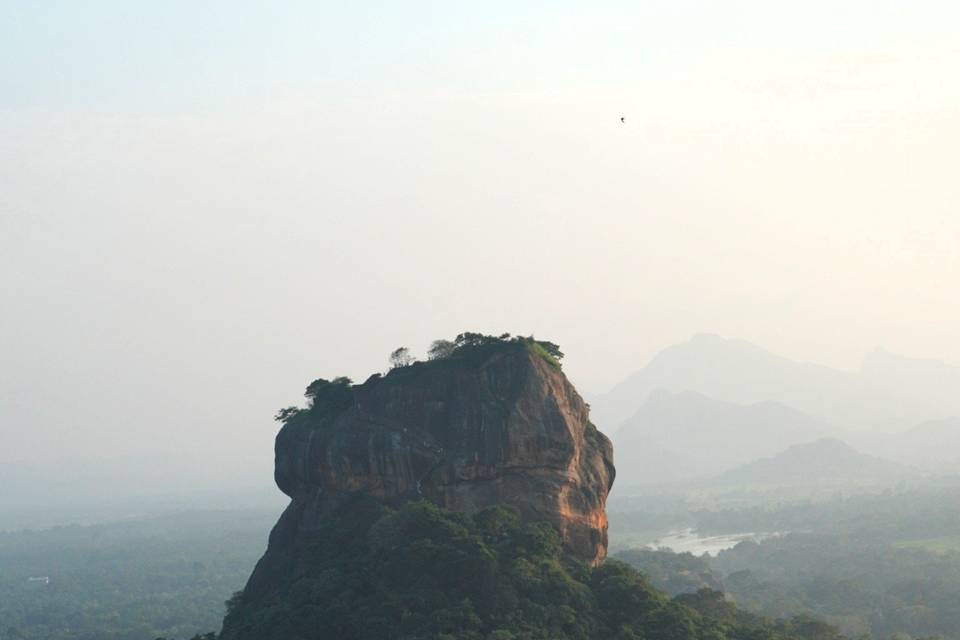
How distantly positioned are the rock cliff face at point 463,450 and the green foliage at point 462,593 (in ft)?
6.23

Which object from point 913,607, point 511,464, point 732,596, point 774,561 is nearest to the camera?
point 511,464

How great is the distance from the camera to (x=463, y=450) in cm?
4269

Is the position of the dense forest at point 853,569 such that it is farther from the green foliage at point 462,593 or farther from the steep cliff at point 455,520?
the green foliage at point 462,593

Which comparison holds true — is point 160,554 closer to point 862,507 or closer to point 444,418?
point 862,507

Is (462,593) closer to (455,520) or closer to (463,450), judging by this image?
(455,520)

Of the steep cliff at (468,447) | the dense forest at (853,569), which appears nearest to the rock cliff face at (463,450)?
the steep cliff at (468,447)

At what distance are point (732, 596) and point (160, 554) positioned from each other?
140698 millimetres

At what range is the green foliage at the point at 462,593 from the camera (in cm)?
3475

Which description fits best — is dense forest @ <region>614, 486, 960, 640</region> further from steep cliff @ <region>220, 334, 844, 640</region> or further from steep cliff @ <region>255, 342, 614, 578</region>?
steep cliff @ <region>220, 334, 844, 640</region>

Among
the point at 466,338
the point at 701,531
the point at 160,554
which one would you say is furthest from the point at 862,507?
the point at 466,338

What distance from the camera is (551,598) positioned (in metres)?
36.8

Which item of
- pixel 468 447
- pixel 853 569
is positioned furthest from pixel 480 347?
pixel 853 569

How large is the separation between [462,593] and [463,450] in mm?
7645

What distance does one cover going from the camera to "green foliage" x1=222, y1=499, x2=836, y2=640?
3475 centimetres
